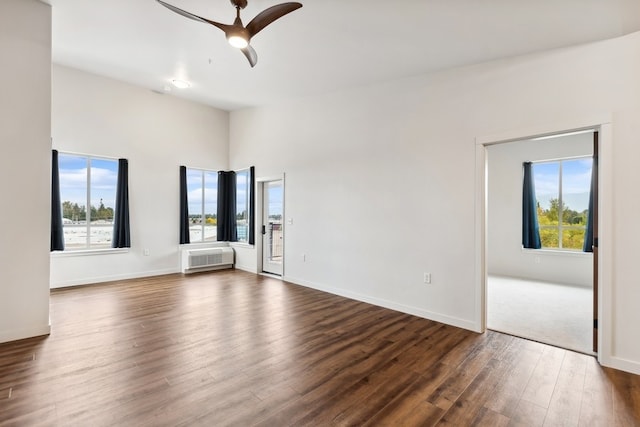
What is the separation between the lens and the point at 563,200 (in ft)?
21.3

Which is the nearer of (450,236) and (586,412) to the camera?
(586,412)

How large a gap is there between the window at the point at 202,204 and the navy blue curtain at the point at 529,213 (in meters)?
7.00

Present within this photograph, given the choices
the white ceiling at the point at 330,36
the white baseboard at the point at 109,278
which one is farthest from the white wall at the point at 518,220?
the white baseboard at the point at 109,278

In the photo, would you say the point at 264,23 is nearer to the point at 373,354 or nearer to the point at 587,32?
the point at 587,32

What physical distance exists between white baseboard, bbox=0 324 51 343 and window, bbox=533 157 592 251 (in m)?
8.50

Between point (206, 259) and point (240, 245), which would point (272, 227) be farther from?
point (206, 259)

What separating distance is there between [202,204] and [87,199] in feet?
7.07

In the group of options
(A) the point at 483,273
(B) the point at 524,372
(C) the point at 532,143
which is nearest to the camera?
(B) the point at 524,372

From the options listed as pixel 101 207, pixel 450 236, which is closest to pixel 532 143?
pixel 450 236

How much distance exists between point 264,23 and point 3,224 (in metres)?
3.26

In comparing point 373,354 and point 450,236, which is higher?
point 450,236

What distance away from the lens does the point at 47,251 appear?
10.9 ft

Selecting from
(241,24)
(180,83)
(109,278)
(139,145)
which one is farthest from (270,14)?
(109,278)

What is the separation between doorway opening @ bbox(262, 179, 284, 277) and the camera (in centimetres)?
638
